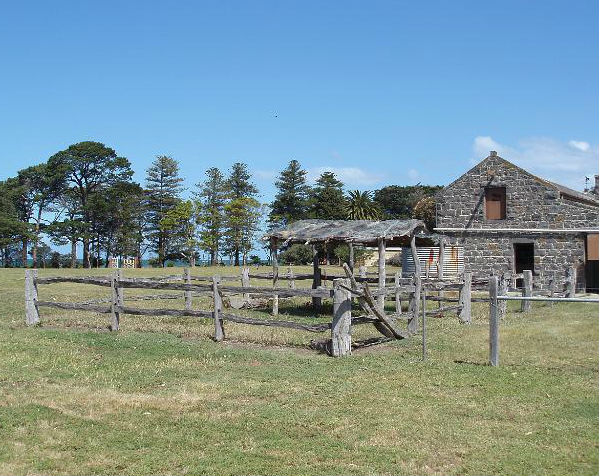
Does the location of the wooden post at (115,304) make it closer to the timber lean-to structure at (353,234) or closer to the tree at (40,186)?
the timber lean-to structure at (353,234)

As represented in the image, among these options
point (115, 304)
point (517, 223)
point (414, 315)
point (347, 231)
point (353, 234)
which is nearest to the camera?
point (414, 315)

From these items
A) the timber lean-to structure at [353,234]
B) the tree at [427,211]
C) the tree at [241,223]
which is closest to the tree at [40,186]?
the tree at [241,223]

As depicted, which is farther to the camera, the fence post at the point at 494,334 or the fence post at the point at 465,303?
the fence post at the point at 465,303

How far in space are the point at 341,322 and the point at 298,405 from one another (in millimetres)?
4168

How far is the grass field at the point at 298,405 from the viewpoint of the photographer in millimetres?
6754

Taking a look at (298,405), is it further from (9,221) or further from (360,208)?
(360,208)

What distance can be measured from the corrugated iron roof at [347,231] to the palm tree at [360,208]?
53327mm

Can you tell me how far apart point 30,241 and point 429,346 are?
5992cm

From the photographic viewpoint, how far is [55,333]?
50.8 feet

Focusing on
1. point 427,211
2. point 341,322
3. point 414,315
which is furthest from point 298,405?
point 427,211

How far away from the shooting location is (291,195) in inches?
3273

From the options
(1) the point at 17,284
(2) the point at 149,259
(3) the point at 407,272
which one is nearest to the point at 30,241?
(2) the point at 149,259

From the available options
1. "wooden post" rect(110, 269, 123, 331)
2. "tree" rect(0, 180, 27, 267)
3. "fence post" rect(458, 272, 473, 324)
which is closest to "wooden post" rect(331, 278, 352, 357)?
"wooden post" rect(110, 269, 123, 331)

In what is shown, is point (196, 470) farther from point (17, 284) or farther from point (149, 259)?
point (149, 259)
